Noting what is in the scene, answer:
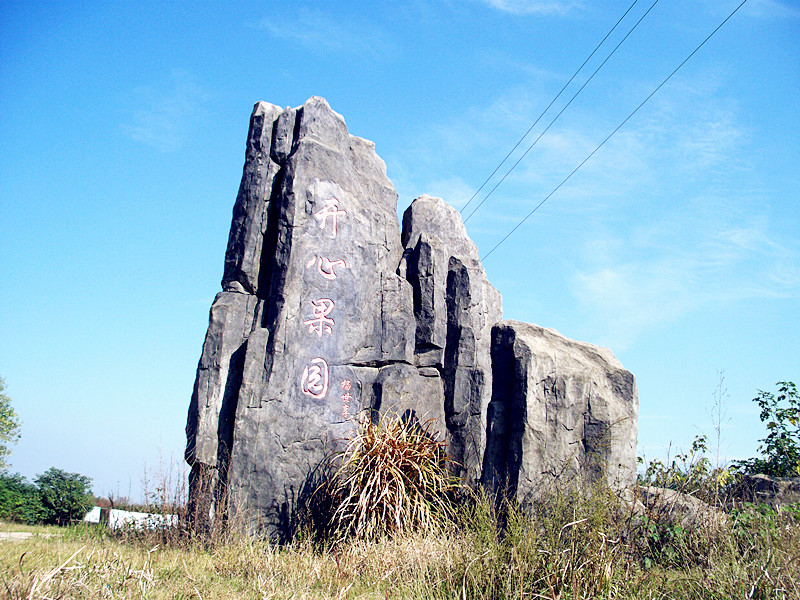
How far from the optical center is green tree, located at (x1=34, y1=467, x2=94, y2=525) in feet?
35.9

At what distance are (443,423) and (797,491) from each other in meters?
3.94

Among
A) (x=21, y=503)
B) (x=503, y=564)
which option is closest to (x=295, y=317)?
(x=503, y=564)

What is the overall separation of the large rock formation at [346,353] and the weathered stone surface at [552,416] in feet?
0.05

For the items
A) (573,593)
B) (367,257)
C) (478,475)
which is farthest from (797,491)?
(367,257)

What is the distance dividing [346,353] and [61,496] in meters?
6.43

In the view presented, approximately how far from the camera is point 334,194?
8.30m

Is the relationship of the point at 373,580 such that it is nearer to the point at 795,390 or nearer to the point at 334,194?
the point at 334,194

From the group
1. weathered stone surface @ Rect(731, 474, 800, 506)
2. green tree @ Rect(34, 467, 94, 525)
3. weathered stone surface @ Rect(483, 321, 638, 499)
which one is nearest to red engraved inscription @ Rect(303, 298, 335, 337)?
weathered stone surface @ Rect(483, 321, 638, 499)

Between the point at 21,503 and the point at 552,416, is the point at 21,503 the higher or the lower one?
the lower one

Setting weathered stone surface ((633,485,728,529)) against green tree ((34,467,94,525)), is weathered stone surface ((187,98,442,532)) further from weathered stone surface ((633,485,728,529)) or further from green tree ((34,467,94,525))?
green tree ((34,467,94,525))

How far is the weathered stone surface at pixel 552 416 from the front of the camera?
6.46 metres

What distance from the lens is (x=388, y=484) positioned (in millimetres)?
6715

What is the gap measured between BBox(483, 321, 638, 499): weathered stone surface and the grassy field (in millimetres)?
558

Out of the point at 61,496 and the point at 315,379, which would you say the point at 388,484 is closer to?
the point at 315,379
